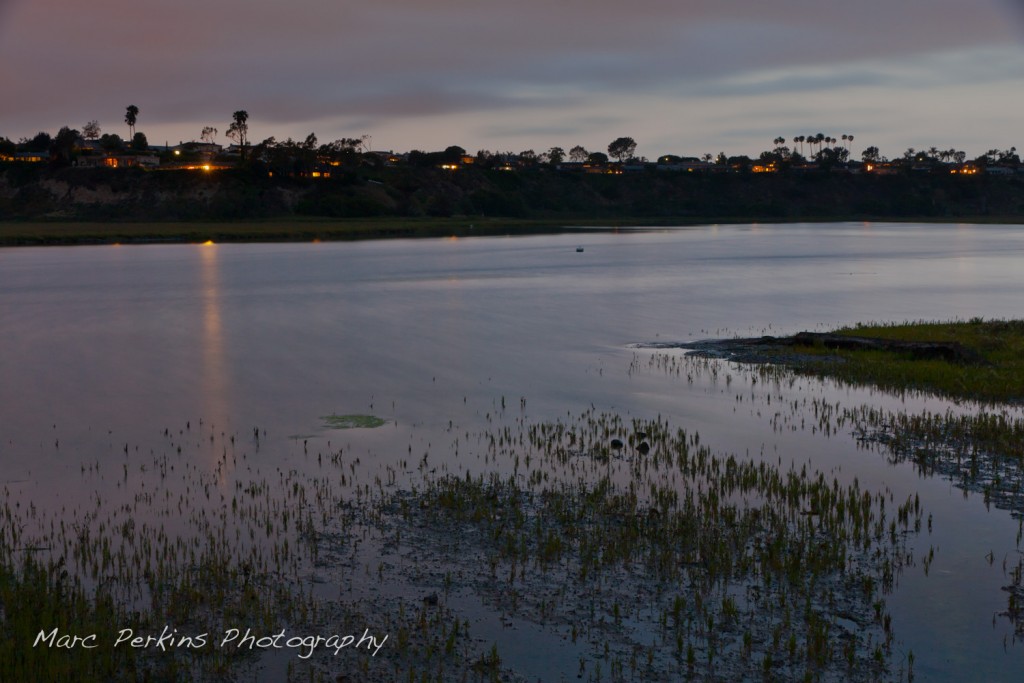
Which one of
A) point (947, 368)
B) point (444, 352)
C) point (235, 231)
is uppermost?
point (235, 231)

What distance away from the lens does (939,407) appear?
896 inches

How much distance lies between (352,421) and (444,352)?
43.2 feet

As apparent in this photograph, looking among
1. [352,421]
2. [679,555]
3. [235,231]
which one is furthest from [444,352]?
[235,231]

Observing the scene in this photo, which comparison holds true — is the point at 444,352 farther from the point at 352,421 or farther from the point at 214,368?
the point at 352,421

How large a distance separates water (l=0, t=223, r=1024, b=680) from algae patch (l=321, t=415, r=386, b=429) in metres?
0.44

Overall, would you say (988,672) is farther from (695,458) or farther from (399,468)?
(399,468)

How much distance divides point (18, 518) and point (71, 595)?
425 centimetres

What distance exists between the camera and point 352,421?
74.8 ft

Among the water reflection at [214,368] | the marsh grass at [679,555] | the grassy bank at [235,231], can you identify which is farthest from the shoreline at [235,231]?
the marsh grass at [679,555]

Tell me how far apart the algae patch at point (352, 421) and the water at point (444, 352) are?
440 mm

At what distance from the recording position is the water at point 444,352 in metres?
15.8

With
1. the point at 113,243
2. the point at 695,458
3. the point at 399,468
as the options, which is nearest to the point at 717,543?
the point at 695,458

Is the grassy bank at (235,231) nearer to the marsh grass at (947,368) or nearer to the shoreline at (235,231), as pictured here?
the shoreline at (235,231)

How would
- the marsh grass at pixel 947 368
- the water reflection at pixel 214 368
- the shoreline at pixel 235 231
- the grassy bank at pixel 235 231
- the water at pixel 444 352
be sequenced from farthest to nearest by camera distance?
the grassy bank at pixel 235 231 < the shoreline at pixel 235 231 < the marsh grass at pixel 947 368 < the water reflection at pixel 214 368 < the water at pixel 444 352
